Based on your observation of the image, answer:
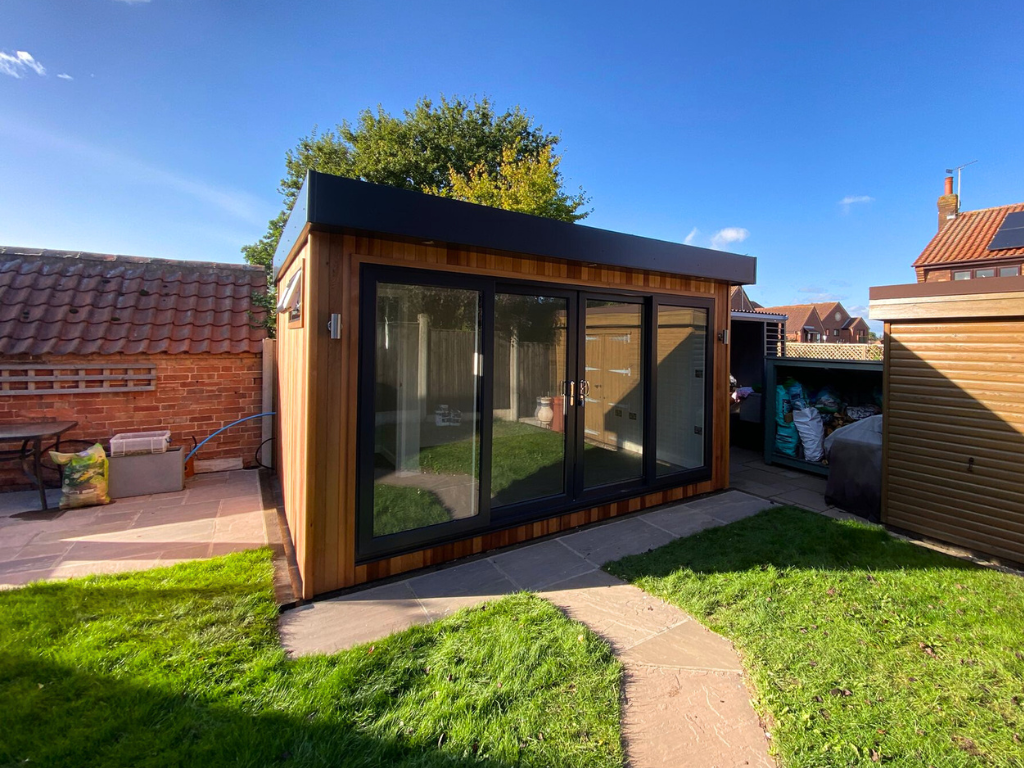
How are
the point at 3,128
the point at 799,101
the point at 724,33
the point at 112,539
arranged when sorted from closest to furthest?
the point at 112,539, the point at 3,128, the point at 724,33, the point at 799,101

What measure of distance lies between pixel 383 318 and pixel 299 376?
0.66m

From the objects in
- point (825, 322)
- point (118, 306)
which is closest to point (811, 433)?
point (118, 306)

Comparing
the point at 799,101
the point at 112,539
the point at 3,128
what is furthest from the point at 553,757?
the point at 799,101

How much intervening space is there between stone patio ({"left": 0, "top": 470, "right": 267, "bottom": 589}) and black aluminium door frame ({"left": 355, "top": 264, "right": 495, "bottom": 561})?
1231mm

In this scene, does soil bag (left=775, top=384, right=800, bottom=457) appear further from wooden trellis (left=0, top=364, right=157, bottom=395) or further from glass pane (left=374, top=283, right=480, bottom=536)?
wooden trellis (left=0, top=364, right=157, bottom=395)

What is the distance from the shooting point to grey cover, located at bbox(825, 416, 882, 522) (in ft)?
13.5

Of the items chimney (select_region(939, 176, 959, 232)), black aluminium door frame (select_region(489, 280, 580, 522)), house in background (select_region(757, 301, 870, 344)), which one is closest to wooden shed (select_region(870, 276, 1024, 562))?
black aluminium door frame (select_region(489, 280, 580, 522))

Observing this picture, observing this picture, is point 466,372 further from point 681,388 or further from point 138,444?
point 138,444

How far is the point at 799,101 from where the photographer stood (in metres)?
8.86

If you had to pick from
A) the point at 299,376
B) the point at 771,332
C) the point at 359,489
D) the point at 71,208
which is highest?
the point at 71,208

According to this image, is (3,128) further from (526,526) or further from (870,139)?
(870,139)

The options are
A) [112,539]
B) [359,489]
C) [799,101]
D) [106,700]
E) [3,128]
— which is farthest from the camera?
[799,101]

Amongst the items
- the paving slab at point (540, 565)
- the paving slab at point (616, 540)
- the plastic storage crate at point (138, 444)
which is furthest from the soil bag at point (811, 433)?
the plastic storage crate at point (138, 444)

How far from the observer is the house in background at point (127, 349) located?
15.5 ft
